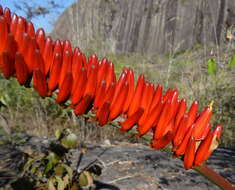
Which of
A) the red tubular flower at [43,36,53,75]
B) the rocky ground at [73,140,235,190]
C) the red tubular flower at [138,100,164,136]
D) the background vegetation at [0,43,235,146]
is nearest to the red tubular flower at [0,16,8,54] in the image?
the red tubular flower at [43,36,53,75]

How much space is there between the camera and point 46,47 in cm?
72

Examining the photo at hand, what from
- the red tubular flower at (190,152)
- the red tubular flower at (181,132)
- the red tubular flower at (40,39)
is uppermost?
the red tubular flower at (40,39)

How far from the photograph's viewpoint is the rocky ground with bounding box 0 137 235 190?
1992 mm

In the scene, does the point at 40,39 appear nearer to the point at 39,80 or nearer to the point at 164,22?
the point at 39,80

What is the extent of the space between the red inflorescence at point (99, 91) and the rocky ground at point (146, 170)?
3.38 feet

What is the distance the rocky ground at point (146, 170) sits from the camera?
199cm

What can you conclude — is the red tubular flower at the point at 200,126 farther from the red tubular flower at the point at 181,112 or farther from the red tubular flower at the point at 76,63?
the red tubular flower at the point at 76,63

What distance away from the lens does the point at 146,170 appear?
2.21 m

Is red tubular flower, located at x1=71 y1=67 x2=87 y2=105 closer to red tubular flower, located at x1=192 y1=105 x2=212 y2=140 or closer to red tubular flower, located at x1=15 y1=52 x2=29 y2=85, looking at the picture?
red tubular flower, located at x1=15 y1=52 x2=29 y2=85

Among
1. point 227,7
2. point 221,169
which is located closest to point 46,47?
point 221,169

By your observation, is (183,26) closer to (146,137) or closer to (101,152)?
(101,152)

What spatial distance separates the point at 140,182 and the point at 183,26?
716 inches

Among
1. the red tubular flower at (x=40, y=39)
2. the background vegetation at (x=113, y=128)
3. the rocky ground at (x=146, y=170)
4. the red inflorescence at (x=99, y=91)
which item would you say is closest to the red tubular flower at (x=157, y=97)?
the red inflorescence at (x=99, y=91)

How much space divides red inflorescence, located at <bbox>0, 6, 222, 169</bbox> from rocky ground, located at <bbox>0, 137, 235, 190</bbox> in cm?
103
